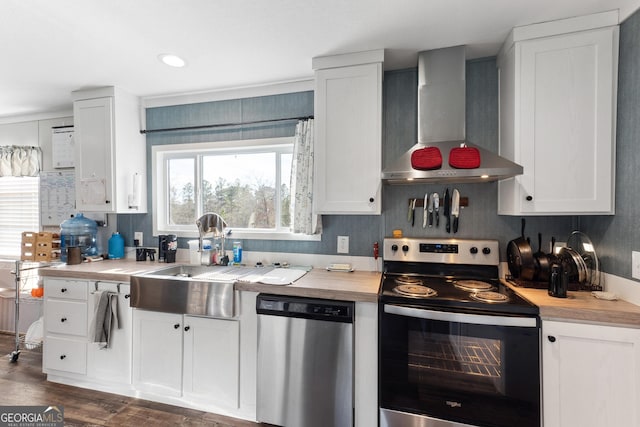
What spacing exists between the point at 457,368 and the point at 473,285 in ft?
1.75

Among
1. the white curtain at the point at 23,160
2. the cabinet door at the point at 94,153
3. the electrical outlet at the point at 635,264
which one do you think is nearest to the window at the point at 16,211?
the white curtain at the point at 23,160

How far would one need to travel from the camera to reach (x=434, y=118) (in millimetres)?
1932

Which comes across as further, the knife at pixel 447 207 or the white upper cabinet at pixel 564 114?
the knife at pixel 447 207

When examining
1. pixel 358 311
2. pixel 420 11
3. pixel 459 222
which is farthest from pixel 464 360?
pixel 420 11

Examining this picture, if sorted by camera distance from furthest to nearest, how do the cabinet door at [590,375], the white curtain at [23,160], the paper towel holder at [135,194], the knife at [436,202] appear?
the white curtain at [23,160] → the paper towel holder at [135,194] → the knife at [436,202] → the cabinet door at [590,375]

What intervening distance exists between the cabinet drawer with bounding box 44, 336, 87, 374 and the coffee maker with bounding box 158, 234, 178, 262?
83 cm

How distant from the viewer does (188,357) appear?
6.54 ft

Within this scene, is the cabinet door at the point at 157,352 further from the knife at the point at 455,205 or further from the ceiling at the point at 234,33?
the knife at the point at 455,205

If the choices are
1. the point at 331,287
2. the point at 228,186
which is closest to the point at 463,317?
the point at 331,287

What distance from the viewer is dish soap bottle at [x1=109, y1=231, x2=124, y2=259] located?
2785 millimetres

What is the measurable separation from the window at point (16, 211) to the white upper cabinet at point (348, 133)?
341 centimetres

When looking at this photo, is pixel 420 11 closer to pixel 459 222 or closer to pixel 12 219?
pixel 459 222

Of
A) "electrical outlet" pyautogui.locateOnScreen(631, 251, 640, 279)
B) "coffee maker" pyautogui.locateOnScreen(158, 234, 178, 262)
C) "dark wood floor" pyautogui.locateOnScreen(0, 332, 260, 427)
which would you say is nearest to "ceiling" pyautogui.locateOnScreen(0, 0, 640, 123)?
"electrical outlet" pyautogui.locateOnScreen(631, 251, 640, 279)

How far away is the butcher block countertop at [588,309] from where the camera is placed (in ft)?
4.32
